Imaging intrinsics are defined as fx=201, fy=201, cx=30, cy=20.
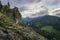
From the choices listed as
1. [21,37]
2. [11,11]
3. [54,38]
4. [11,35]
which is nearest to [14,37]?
[11,35]

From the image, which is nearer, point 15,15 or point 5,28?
A: point 5,28

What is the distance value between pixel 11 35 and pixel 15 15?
8227cm

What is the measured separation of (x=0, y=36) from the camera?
181 feet

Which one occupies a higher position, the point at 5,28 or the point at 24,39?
the point at 5,28

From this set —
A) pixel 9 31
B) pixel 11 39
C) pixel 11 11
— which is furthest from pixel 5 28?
pixel 11 11

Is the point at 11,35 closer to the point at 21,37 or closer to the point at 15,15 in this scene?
the point at 21,37

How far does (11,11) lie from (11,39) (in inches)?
3235

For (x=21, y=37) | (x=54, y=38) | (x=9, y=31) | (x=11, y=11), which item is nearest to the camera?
(x=9, y=31)

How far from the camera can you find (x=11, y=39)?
56188 millimetres

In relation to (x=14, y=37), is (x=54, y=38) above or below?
below

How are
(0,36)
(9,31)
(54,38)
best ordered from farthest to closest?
(54,38) < (9,31) < (0,36)

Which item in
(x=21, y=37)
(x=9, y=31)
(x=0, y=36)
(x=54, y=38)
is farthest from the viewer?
(x=54, y=38)

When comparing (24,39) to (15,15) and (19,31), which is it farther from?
(15,15)

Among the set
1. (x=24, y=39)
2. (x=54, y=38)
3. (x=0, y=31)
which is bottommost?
(x=54, y=38)
